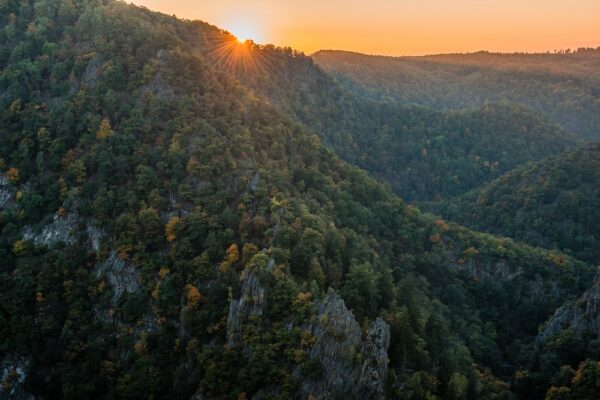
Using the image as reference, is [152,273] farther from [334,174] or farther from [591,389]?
[591,389]

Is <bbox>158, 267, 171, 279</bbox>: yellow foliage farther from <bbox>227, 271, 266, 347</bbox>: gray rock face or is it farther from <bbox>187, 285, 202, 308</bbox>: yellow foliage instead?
<bbox>227, 271, 266, 347</bbox>: gray rock face

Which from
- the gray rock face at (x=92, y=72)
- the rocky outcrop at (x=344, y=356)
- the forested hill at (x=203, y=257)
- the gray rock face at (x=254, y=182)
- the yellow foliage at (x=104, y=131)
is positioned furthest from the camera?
the gray rock face at (x=92, y=72)

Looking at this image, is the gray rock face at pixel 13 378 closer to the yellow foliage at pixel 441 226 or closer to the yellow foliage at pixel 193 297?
the yellow foliage at pixel 193 297

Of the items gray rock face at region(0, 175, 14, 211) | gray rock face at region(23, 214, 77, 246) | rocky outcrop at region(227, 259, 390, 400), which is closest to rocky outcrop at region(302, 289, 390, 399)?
rocky outcrop at region(227, 259, 390, 400)

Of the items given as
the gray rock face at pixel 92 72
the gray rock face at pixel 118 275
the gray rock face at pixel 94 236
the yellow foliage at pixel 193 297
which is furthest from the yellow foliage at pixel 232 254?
the gray rock face at pixel 92 72

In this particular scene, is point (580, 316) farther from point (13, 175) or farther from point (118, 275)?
point (13, 175)
